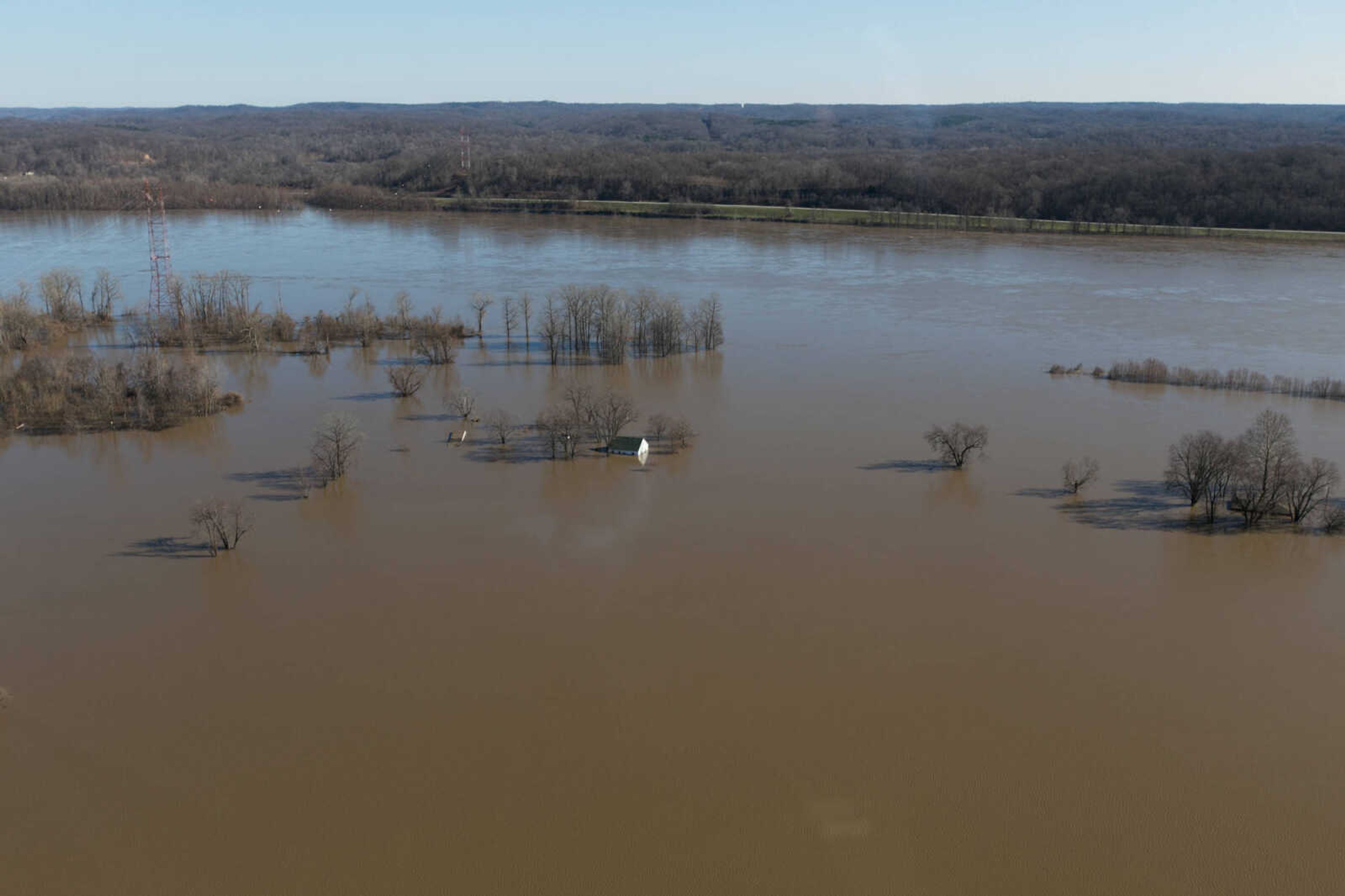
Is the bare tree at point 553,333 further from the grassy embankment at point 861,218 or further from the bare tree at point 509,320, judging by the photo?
the grassy embankment at point 861,218

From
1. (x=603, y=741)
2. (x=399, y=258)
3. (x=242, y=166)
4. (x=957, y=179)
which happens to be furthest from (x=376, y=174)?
(x=603, y=741)

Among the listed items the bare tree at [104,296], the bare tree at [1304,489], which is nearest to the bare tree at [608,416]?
the bare tree at [1304,489]

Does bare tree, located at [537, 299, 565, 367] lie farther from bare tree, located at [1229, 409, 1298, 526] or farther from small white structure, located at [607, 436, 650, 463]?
bare tree, located at [1229, 409, 1298, 526]

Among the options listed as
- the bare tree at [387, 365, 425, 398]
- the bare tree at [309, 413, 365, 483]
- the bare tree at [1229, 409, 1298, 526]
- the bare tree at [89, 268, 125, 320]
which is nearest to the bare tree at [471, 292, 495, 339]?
the bare tree at [387, 365, 425, 398]

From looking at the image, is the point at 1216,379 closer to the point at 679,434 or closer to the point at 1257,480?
the point at 1257,480

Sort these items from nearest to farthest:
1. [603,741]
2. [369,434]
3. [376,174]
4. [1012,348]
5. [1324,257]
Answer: [603,741] → [369,434] → [1012,348] → [1324,257] → [376,174]

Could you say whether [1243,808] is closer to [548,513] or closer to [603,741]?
[603,741]
